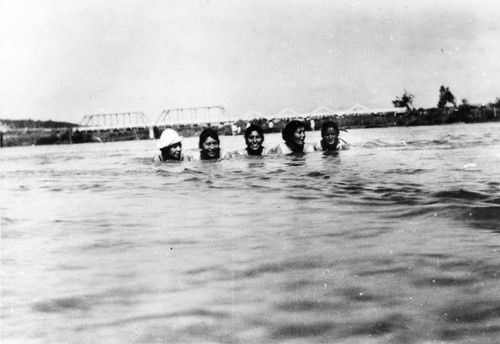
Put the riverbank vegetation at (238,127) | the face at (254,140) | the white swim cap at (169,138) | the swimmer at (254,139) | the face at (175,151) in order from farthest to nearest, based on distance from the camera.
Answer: the riverbank vegetation at (238,127), the face at (254,140), the swimmer at (254,139), the face at (175,151), the white swim cap at (169,138)

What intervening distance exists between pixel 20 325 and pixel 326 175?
521cm

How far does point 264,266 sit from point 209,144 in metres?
7.37

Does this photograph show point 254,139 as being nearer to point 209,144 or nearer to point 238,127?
point 209,144

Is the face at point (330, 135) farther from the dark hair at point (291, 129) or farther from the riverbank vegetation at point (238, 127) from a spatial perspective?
the riverbank vegetation at point (238, 127)

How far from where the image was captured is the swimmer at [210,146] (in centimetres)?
996

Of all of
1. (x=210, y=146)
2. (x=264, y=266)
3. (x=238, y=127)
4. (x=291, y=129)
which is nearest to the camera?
(x=264, y=266)

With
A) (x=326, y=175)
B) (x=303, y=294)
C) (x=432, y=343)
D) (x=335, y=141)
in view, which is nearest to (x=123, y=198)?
(x=326, y=175)

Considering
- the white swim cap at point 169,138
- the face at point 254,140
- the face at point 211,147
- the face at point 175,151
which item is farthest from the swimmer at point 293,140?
the white swim cap at point 169,138

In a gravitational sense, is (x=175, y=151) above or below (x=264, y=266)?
above

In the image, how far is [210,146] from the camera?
1029 cm

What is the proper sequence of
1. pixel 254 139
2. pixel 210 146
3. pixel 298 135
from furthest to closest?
pixel 298 135 → pixel 254 139 → pixel 210 146

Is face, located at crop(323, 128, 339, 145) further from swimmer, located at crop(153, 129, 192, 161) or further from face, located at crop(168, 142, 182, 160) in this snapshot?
face, located at crop(168, 142, 182, 160)

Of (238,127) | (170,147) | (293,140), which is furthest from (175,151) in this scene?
(238,127)

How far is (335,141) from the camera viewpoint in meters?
11.7
